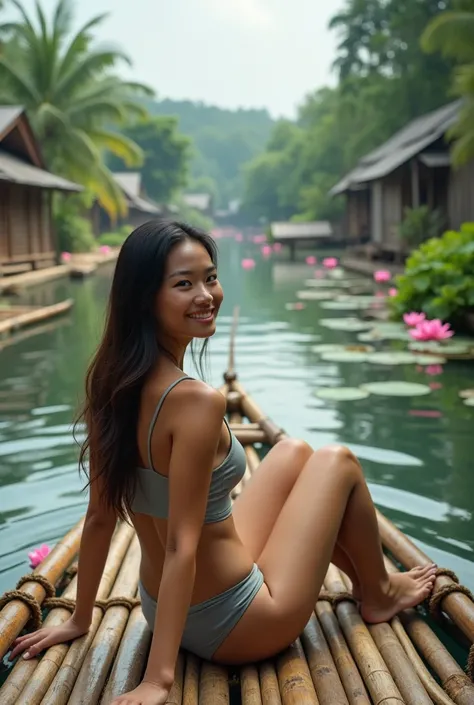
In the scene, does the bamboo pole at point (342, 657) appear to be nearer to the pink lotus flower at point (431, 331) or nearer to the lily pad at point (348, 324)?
the pink lotus flower at point (431, 331)

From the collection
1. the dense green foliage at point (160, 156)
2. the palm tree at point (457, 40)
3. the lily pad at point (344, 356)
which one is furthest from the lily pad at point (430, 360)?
the dense green foliage at point (160, 156)

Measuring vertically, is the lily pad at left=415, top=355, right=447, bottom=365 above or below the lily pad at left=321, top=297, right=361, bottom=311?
below

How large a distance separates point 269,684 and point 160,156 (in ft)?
147

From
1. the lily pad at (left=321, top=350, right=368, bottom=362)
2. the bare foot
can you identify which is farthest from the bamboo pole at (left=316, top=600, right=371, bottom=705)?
the lily pad at (left=321, top=350, right=368, bottom=362)

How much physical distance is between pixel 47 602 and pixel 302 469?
883mm

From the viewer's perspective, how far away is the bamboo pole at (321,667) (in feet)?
6.52

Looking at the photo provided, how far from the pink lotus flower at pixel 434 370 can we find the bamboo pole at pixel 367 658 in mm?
4673

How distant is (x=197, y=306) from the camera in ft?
6.30

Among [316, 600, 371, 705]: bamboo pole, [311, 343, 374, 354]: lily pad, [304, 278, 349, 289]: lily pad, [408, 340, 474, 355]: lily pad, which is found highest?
[304, 278, 349, 289]: lily pad

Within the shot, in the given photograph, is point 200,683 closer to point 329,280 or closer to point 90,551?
point 90,551

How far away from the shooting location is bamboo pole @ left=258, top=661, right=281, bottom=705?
1982 mm

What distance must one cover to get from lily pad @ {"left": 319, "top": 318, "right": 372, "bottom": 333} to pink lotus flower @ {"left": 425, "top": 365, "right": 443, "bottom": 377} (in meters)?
2.40

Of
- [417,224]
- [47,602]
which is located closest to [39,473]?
[47,602]

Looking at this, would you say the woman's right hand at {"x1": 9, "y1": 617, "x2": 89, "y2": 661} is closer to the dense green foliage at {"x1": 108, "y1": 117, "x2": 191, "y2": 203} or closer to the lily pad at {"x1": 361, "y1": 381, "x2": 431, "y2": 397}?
the lily pad at {"x1": 361, "y1": 381, "x2": 431, "y2": 397}
